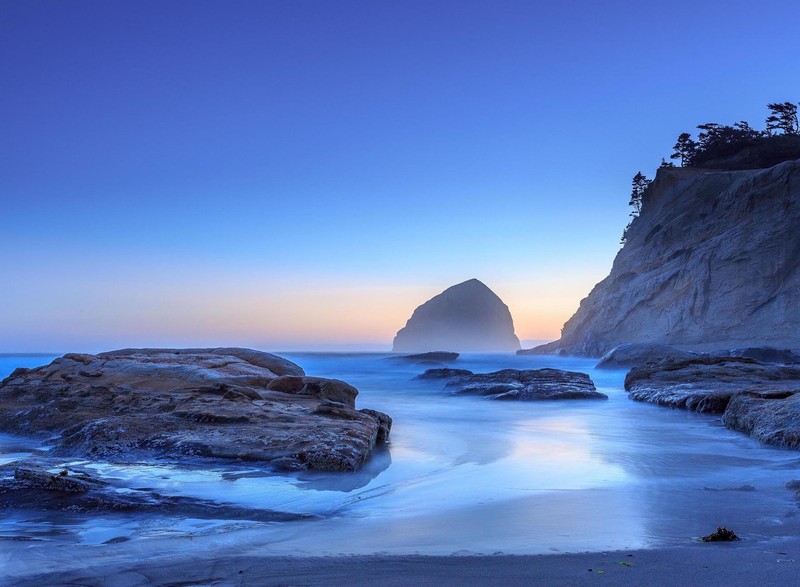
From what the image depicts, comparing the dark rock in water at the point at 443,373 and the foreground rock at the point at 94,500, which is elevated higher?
the foreground rock at the point at 94,500

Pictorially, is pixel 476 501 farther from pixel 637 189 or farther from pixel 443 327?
pixel 443 327

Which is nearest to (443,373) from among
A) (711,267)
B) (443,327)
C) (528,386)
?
(528,386)

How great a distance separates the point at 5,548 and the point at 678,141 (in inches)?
3002

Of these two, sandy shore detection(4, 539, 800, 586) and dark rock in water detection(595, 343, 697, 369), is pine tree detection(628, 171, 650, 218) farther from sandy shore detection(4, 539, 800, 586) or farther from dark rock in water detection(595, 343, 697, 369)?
sandy shore detection(4, 539, 800, 586)

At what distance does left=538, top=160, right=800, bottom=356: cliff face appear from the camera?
37969mm

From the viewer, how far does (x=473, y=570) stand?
3.89m

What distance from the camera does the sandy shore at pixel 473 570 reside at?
3631mm

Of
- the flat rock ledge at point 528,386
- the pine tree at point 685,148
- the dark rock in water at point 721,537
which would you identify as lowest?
the flat rock ledge at point 528,386

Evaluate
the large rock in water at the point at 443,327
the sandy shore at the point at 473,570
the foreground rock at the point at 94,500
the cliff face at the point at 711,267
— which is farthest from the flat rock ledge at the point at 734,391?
the large rock in water at the point at 443,327

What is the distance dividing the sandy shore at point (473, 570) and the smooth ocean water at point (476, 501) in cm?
29

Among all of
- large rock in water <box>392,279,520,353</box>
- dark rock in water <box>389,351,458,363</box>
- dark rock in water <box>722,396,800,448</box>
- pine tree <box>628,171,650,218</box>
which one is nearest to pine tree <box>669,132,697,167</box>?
pine tree <box>628,171,650,218</box>

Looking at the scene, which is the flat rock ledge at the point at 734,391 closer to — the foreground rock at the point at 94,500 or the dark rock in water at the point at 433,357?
the foreground rock at the point at 94,500

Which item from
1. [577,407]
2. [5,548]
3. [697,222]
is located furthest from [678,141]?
[5,548]

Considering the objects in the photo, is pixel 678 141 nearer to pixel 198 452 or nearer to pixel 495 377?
pixel 495 377
